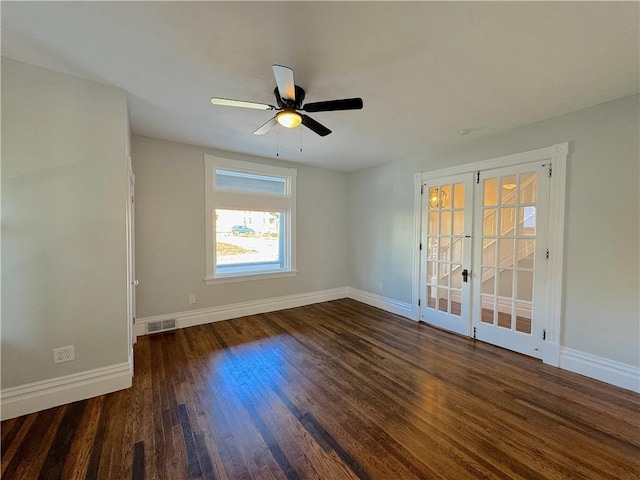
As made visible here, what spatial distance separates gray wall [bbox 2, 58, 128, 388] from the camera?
1.95 m

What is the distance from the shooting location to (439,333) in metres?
3.66

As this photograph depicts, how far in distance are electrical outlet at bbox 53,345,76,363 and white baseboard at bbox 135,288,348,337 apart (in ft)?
4.38

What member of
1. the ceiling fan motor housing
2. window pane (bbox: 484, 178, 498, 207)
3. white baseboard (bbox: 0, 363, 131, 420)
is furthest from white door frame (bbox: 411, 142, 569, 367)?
white baseboard (bbox: 0, 363, 131, 420)

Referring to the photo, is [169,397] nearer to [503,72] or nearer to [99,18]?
[99,18]

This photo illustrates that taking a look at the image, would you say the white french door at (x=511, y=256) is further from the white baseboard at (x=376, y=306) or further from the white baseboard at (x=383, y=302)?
the white baseboard at (x=383, y=302)

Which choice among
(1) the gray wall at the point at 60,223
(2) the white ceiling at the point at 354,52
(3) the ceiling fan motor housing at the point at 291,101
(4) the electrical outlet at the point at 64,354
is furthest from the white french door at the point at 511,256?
(4) the electrical outlet at the point at 64,354

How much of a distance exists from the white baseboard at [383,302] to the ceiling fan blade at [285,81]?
3.61 metres

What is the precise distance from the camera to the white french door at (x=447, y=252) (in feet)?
11.6

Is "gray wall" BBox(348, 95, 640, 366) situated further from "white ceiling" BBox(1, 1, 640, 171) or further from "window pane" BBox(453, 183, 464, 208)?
"window pane" BBox(453, 183, 464, 208)

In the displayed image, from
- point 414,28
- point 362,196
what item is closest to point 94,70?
point 414,28

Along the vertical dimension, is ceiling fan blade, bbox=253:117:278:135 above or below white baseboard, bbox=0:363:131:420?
above

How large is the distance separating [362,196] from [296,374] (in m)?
3.58

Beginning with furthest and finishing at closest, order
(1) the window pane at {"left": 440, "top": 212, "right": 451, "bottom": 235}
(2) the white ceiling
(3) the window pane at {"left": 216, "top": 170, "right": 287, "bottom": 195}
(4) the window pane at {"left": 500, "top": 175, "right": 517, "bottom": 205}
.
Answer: (3) the window pane at {"left": 216, "top": 170, "right": 287, "bottom": 195}
(1) the window pane at {"left": 440, "top": 212, "right": 451, "bottom": 235}
(4) the window pane at {"left": 500, "top": 175, "right": 517, "bottom": 205}
(2) the white ceiling

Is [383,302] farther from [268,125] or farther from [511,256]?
[268,125]
